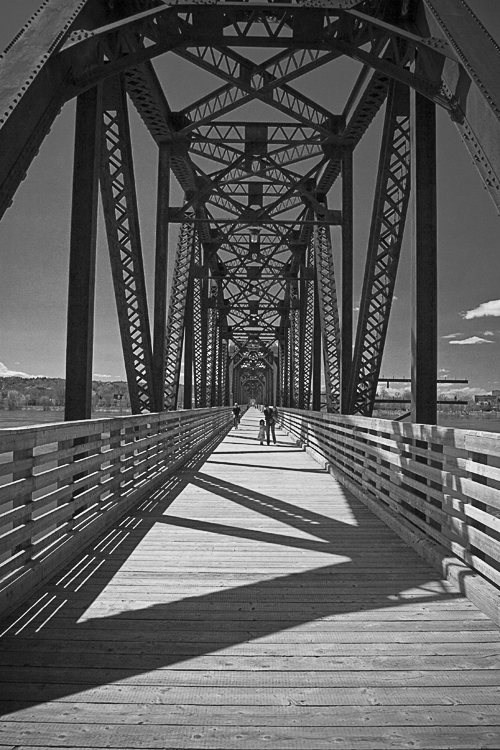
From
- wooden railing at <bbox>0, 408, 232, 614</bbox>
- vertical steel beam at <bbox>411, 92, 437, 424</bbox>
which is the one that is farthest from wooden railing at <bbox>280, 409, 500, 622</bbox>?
wooden railing at <bbox>0, 408, 232, 614</bbox>

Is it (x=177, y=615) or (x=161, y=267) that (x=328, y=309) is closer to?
(x=161, y=267)

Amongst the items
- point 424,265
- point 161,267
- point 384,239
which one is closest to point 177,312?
point 161,267

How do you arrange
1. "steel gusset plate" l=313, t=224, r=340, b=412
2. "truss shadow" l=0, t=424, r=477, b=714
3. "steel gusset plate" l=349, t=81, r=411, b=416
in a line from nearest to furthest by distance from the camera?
"truss shadow" l=0, t=424, r=477, b=714
"steel gusset plate" l=349, t=81, r=411, b=416
"steel gusset plate" l=313, t=224, r=340, b=412

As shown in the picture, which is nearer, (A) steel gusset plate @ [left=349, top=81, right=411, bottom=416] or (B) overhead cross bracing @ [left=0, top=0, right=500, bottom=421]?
(B) overhead cross bracing @ [left=0, top=0, right=500, bottom=421]

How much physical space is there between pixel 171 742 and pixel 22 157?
4.21 metres

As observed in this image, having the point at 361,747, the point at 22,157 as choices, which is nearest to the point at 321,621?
Result: the point at 361,747

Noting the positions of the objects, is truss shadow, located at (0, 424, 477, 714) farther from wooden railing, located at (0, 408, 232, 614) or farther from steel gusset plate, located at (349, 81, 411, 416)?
steel gusset plate, located at (349, 81, 411, 416)

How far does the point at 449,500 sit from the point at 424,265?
9.89ft

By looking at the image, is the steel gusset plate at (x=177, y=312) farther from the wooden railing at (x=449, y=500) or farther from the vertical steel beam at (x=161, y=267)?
the wooden railing at (x=449, y=500)

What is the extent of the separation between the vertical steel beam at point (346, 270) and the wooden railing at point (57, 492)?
5.40 meters

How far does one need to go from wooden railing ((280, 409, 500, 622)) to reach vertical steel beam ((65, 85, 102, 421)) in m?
3.22

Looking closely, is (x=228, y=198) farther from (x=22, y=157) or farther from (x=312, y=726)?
(x=312, y=726)

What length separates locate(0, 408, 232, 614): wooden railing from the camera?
3.57 metres

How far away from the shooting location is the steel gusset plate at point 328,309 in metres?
14.4
